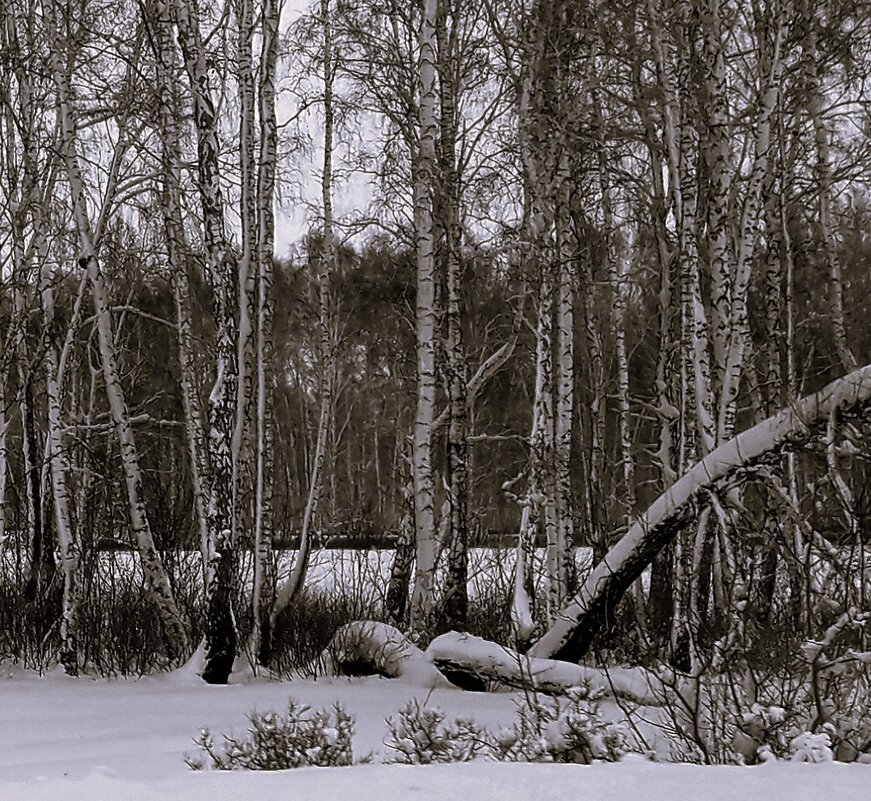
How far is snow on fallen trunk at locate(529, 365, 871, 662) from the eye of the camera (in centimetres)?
580

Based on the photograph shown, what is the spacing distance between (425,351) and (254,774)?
493 centimetres

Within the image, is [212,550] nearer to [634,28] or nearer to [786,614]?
[786,614]

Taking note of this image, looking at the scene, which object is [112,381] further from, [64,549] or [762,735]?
[762,735]

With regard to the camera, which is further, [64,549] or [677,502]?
[64,549]

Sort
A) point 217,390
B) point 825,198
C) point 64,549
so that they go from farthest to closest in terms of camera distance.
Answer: point 825,198 < point 64,549 < point 217,390

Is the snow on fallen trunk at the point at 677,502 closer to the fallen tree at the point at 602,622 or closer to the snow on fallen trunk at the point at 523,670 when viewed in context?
the fallen tree at the point at 602,622

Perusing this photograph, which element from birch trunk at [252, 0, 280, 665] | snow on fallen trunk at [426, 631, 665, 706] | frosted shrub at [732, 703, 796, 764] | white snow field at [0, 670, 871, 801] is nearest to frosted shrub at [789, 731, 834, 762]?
white snow field at [0, 670, 871, 801]

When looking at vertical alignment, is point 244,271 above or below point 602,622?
above

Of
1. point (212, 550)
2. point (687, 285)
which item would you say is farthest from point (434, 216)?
point (212, 550)

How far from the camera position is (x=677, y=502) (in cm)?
649

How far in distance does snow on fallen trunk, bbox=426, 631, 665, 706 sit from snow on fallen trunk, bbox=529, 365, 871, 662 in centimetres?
39

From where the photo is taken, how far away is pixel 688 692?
506 centimetres

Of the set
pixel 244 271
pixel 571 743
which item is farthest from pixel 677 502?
pixel 244 271

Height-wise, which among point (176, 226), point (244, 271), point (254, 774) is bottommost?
point (254, 774)
